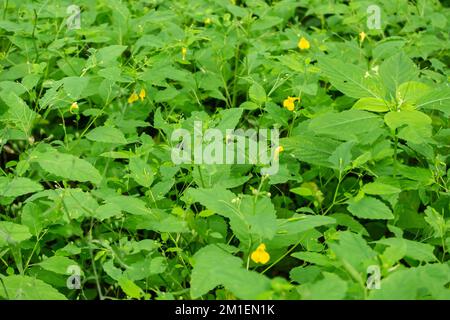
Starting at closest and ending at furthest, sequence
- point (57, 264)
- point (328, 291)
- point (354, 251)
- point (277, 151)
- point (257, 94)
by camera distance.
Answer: point (328, 291), point (354, 251), point (57, 264), point (277, 151), point (257, 94)

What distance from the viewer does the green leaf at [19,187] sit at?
6.25ft

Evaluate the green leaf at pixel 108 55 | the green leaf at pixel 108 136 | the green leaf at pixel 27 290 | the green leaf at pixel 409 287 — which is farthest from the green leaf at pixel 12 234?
the green leaf at pixel 409 287

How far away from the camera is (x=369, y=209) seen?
1929 mm

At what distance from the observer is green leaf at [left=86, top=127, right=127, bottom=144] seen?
223 cm

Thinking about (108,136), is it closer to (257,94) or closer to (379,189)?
(257,94)

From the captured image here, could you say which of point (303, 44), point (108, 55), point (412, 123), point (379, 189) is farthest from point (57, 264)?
point (303, 44)

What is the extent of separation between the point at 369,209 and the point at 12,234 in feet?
3.61

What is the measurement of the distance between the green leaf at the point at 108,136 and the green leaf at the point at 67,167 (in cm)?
27

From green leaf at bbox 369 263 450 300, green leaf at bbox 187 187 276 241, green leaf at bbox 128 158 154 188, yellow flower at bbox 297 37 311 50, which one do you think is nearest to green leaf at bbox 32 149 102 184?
green leaf at bbox 128 158 154 188

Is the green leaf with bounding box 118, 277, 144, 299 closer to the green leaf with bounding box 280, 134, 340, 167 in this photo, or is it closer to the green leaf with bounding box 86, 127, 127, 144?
the green leaf with bounding box 86, 127, 127, 144

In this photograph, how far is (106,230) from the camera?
7.06ft
